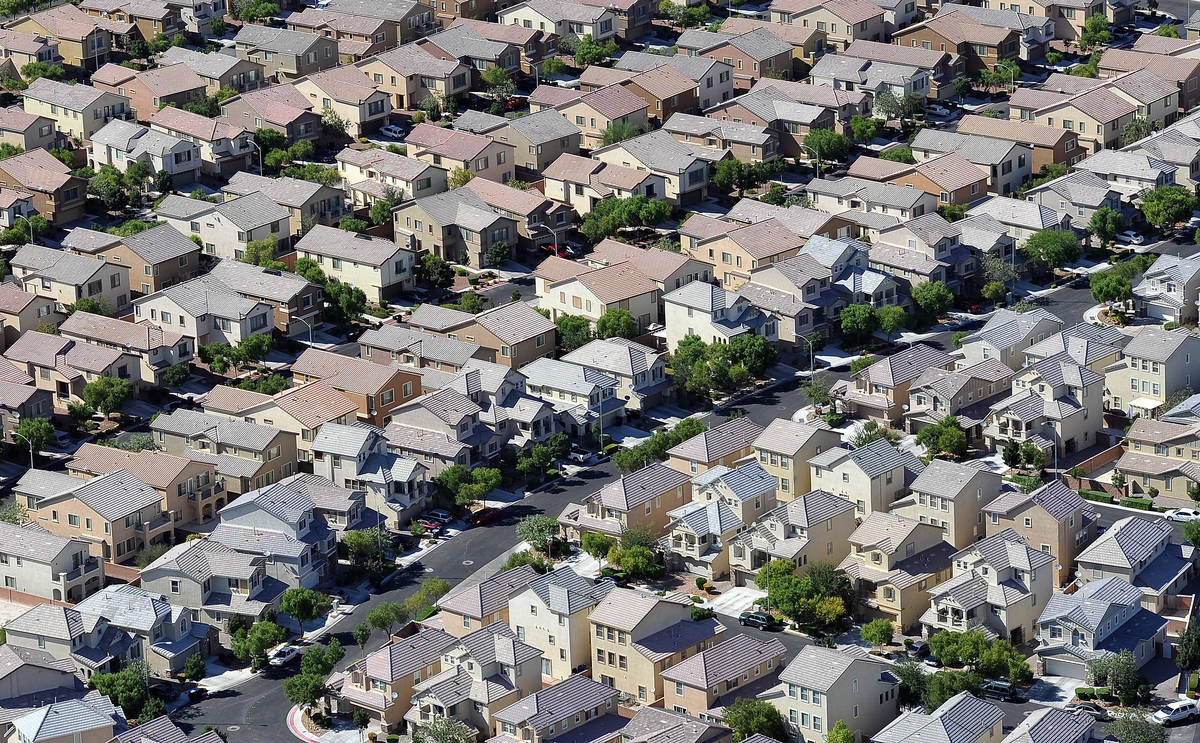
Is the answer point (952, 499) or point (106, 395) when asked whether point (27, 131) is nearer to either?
point (106, 395)

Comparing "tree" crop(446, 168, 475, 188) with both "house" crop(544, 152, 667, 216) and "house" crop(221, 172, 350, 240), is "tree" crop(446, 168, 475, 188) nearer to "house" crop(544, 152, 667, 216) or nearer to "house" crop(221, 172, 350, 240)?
"house" crop(544, 152, 667, 216)

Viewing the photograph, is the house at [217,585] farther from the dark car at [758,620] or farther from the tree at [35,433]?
the dark car at [758,620]

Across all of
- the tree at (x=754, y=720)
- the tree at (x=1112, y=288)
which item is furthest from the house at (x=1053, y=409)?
the tree at (x=754, y=720)

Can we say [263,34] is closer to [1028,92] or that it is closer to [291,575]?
[1028,92]

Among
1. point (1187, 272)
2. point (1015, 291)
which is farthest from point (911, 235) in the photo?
A: point (1187, 272)

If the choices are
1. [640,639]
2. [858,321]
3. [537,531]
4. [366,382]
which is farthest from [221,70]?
[640,639]

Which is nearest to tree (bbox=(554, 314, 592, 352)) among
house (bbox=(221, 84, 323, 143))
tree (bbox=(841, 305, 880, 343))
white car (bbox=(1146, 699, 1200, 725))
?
tree (bbox=(841, 305, 880, 343))

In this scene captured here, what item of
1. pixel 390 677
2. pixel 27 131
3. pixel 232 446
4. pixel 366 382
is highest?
pixel 390 677

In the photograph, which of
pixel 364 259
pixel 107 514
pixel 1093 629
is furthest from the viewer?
pixel 364 259
